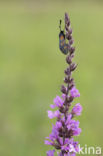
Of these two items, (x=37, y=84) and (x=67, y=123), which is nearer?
(x=67, y=123)

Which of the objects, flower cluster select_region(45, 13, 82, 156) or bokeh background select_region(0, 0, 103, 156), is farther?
bokeh background select_region(0, 0, 103, 156)

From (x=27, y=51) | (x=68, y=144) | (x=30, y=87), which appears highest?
(x=27, y=51)

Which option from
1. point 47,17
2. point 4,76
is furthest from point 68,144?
point 47,17

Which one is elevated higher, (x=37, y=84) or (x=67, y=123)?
(x=37, y=84)

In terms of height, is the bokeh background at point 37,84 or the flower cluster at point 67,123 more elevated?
the bokeh background at point 37,84

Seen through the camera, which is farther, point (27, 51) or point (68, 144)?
point (27, 51)

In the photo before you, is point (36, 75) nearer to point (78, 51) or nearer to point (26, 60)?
point (26, 60)

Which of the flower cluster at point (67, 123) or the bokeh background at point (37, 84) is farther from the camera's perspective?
the bokeh background at point (37, 84)

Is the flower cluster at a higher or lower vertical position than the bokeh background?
lower
